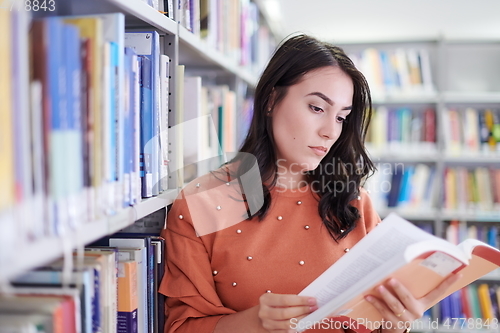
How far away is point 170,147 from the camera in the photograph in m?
1.00

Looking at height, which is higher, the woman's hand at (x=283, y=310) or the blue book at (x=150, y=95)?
the blue book at (x=150, y=95)

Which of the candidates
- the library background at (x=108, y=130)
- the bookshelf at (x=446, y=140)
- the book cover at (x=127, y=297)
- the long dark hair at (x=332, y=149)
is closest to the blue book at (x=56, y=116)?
the library background at (x=108, y=130)

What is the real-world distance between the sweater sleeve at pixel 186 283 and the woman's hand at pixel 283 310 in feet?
0.52

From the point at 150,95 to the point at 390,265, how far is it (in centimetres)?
55

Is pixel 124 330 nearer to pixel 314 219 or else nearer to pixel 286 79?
pixel 314 219

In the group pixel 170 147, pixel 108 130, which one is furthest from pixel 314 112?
pixel 108 130

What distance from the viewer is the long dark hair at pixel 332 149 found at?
1.16m

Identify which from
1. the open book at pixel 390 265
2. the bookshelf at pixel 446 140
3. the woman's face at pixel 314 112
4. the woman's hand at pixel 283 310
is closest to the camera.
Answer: the open book at pixel 390 265

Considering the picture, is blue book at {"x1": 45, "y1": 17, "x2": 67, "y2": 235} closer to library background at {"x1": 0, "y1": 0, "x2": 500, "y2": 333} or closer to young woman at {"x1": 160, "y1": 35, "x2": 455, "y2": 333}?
library background at {"x1": 0, "y1": 0, "x2": 500, "y2": 333}

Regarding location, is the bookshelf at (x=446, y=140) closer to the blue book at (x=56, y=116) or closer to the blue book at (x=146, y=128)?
the blue book at (x=146, y=128)

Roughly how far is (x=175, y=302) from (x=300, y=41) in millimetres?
784

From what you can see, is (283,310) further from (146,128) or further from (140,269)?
(146,128)

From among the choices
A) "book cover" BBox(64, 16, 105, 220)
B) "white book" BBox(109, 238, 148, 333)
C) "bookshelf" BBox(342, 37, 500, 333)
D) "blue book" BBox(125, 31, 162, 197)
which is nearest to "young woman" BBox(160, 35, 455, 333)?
"white book" BBox(109, 238, 148, 333)

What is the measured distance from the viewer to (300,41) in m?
1.21
